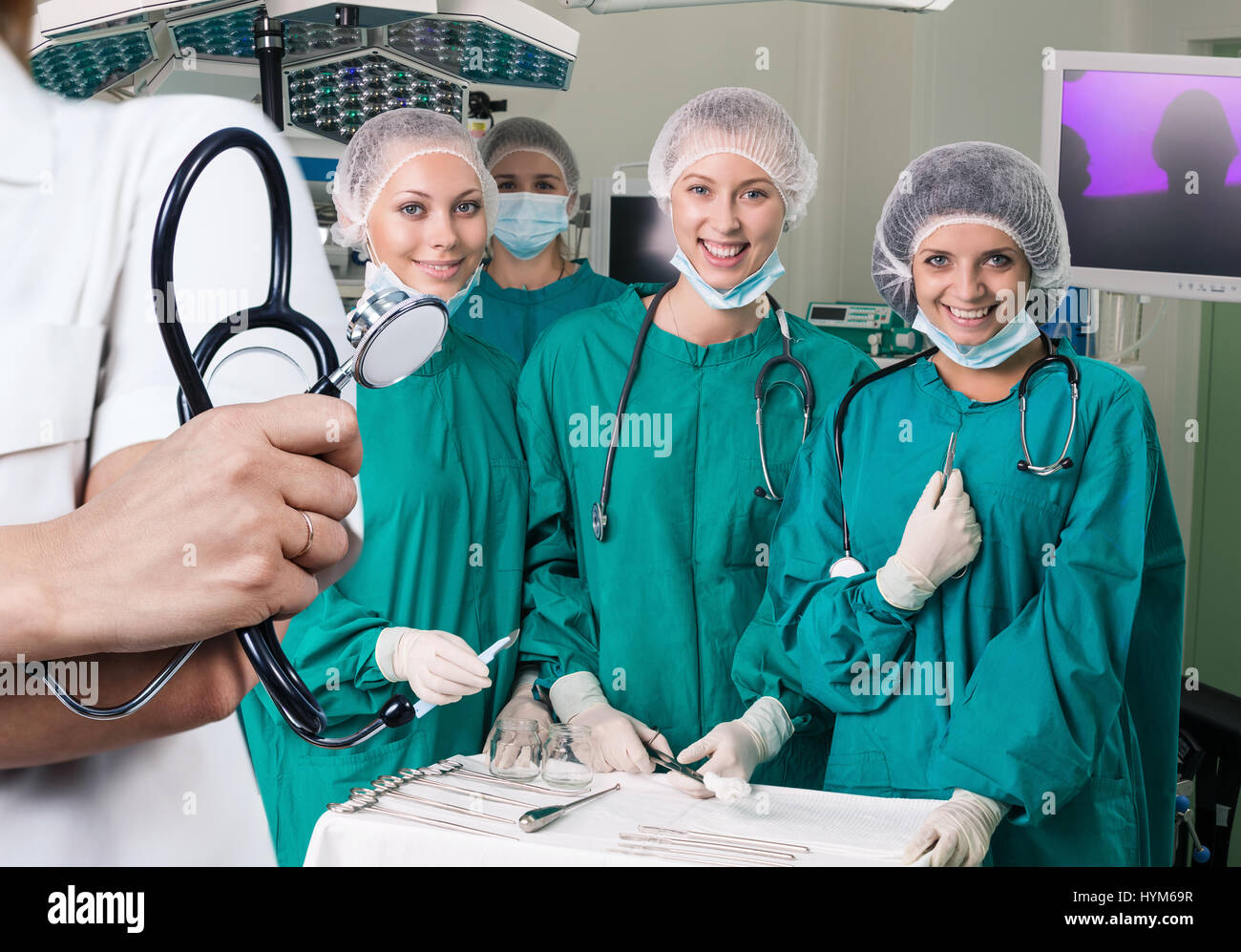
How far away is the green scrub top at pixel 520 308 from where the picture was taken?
208 cm

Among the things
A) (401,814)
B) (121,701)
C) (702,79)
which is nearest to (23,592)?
(121,701)

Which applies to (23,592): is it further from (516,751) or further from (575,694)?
(575,694)

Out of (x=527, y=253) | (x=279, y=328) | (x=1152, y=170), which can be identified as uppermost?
(x=1152, y=170)

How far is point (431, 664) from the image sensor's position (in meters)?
1.11

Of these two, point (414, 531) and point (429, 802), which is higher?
point (414, 531)

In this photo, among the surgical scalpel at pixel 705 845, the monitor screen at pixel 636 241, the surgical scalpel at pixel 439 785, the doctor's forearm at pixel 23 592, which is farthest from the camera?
the monitor screen at pixel 636 241

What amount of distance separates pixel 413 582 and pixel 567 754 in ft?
1.01

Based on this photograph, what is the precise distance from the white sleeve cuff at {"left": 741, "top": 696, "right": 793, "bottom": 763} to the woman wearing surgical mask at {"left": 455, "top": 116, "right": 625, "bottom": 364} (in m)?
1.02

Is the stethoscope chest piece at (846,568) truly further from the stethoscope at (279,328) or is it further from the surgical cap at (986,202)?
the stethoscope at (279,328)

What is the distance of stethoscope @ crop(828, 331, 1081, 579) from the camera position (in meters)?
1.12

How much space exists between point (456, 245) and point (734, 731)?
0.67 metres

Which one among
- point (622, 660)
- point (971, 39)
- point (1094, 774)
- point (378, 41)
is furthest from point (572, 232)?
point (1094, 774)

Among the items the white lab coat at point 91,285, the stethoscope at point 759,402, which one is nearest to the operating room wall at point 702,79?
the stethoscope at point 759,402

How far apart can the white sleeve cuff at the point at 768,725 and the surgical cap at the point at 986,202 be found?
55cm
